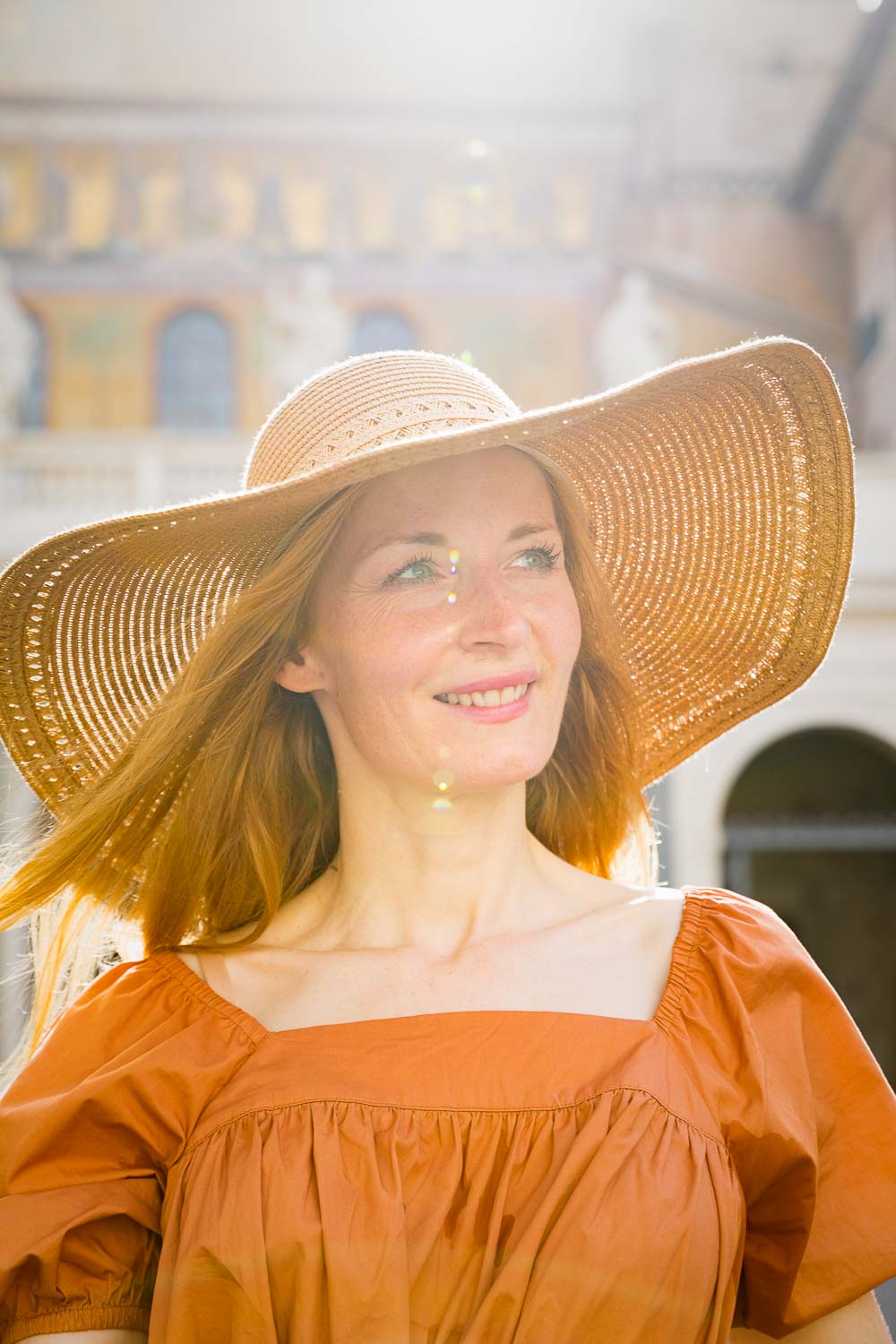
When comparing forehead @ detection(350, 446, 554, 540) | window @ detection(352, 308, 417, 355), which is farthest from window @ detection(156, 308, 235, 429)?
forehead @ detection(350, 446, 554, 540)

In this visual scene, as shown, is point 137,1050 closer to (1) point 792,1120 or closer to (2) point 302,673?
(2) point 302,673

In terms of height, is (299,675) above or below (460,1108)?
above

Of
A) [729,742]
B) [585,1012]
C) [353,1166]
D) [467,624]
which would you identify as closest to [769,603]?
[467,624]

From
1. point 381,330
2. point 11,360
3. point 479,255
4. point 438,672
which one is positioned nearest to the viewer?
point 438,672

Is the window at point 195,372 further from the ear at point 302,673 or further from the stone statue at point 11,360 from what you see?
the ear at point 302,673

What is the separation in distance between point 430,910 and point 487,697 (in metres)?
0.32

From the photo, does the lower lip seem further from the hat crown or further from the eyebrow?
the hat crown

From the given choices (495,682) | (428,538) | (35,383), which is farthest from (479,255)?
(495,682)

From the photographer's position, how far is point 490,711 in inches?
62.5

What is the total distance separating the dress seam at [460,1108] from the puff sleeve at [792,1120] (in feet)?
0.16

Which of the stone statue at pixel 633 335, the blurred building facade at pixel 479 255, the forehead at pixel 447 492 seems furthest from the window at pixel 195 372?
the forehead at pixel 447 492

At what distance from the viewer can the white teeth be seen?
1594 mm

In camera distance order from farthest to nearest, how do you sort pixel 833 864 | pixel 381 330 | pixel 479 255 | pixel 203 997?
pixel 479 255 < pixel 381 330 < pixel 833 864 < pixel 203 997

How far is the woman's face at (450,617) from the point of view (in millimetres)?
1585
